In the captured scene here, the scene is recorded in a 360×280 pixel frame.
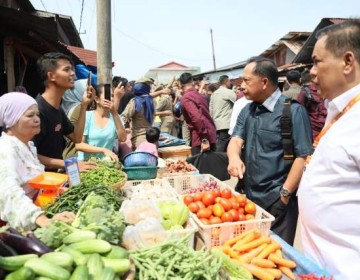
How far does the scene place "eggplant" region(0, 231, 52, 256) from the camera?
146 cm

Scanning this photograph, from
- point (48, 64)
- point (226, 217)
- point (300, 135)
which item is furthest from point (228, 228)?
point (48, 64)

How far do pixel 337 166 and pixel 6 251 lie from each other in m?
1.68

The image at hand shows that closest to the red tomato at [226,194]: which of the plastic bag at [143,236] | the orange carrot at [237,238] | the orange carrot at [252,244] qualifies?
the orange carrot at [237,238]

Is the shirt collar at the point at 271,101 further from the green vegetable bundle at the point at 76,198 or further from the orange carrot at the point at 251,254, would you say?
the green vegetable bundle at the point at 76,198

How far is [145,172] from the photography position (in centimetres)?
368

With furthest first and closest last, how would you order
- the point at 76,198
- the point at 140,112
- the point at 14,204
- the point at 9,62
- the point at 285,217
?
the point at 140,112, the point at 9,62, the point at 285,217, the point at 76,198, the point at 14,204

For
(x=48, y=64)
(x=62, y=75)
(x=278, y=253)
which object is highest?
(x=48, y=64)

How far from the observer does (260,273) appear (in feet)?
6.75

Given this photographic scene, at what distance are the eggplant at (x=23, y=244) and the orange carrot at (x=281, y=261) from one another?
1415mm

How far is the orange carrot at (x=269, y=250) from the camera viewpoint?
7.23 feet

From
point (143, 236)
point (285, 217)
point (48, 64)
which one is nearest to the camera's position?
point (143, 236)

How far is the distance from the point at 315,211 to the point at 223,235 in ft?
2.41

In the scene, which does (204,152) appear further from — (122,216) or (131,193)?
(122,216)

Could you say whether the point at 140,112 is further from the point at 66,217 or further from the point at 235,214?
the point at 66,217
